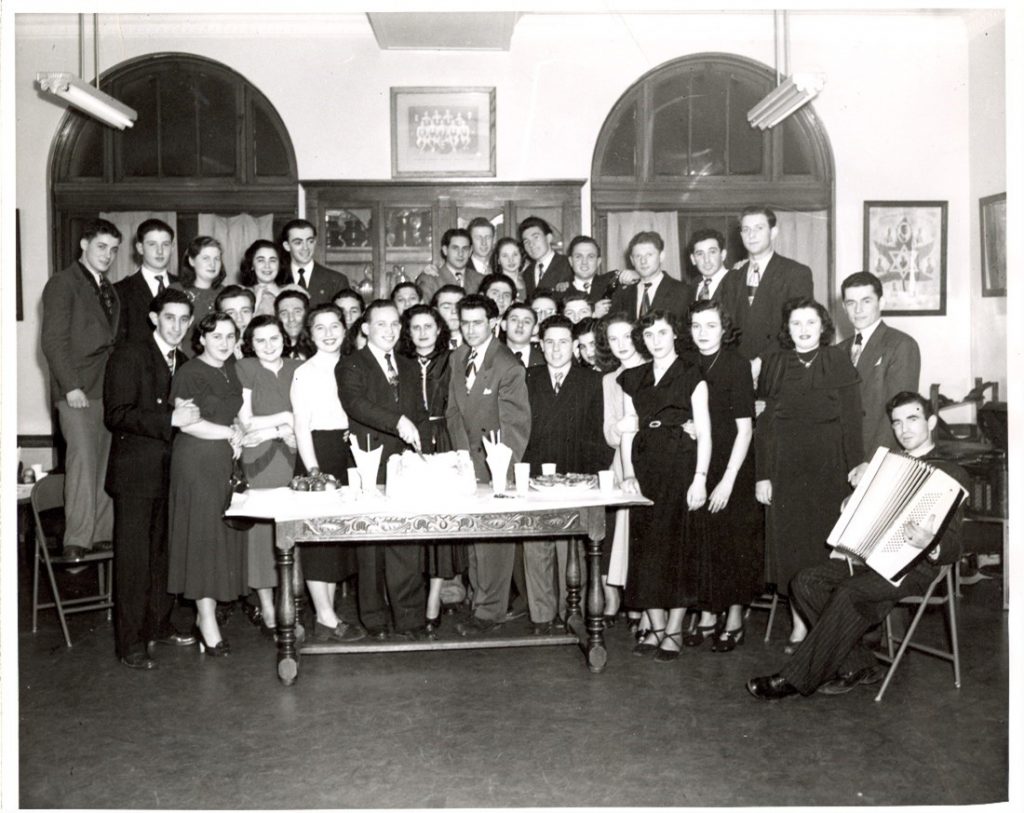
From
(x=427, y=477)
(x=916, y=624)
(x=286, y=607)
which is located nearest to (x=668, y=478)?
(x=427, y=477)

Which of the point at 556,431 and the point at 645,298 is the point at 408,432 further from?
the point at 645,298

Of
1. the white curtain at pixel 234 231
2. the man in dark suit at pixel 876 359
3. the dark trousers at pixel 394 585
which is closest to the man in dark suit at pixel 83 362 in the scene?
the dark trousers at pixel 394 585

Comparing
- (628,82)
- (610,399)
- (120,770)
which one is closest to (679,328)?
(610,399)

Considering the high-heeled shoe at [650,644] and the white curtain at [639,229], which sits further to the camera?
the white curtain at [639,229]

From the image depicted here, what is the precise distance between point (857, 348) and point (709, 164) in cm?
351

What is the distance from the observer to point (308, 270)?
6.00m

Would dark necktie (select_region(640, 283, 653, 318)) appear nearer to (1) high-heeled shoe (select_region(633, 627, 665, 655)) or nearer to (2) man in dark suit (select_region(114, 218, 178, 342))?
(1) high-heeled shoe (select_region(633, 627, 665, 655))

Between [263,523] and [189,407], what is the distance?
2.21ft

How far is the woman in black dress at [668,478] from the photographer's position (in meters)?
4.18

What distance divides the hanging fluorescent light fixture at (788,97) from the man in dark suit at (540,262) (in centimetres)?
166

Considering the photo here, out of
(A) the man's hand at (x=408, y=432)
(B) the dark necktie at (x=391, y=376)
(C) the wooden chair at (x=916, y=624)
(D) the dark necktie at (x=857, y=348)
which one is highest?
(D) the dark necktie at (x=857, y=348)

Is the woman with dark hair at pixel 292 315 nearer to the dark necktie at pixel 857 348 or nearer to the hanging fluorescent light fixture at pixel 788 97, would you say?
the dark necktie at pixel 857 348

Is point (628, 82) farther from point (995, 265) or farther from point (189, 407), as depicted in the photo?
point (189, 407)

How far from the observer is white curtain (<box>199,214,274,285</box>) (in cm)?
761
